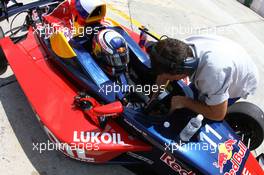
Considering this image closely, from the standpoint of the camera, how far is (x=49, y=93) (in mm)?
3979

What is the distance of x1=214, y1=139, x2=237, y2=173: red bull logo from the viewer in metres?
3.38

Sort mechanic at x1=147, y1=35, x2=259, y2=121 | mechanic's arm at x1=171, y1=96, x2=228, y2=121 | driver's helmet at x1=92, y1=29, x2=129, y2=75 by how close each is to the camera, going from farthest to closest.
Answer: driver's helmet at x1=92, y1=29, x2=129, y2=75 → mechanic's arm at x1=171, y1=96, x2=228, y2=121 → mechanic at x1=147, y1=35, x2=259, y2=121

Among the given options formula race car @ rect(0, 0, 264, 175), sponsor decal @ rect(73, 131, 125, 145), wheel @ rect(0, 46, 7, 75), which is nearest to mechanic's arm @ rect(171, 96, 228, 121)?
formula race car @ rect(0, 0, 264, 175)

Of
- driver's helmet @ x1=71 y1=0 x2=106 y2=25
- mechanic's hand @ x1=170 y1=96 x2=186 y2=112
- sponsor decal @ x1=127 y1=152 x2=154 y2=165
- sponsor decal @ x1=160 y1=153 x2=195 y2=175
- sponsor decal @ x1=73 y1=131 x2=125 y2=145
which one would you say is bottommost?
sponsor decal @ x1=127 y1=152 x2=154 y2=165

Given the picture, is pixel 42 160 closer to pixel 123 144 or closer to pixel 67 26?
pixel 123 144

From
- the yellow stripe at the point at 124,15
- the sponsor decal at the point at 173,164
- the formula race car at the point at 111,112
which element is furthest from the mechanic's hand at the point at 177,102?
the yellow stripe at the point at 124,15

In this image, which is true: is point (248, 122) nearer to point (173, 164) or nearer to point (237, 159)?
point (237, 159)

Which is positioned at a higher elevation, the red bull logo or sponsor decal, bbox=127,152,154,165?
the red bull logo

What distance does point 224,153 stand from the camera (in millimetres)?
3482

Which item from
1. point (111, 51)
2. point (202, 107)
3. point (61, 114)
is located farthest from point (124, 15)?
point (202, 107)

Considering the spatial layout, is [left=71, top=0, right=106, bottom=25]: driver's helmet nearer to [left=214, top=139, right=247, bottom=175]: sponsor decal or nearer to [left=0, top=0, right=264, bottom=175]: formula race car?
[left=0, top=0, right=264, bottom=175]: formula race car

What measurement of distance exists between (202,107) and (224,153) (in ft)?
1.72

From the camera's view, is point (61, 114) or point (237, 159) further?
point (61, 114)

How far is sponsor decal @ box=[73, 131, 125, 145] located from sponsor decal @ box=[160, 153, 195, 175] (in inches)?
16.3
